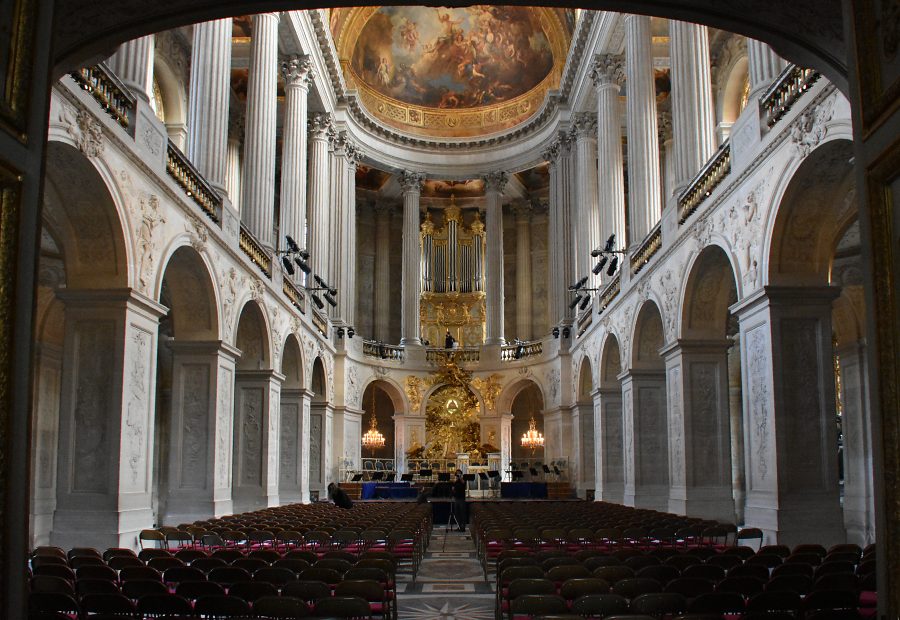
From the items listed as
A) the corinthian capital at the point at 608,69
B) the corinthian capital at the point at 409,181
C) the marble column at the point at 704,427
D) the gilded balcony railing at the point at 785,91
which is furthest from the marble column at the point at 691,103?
the corinthian capital at the point at 409,181

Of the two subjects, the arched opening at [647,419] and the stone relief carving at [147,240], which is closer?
the stone relief carving at [147,240]

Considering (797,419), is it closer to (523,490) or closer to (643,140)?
(643,140)

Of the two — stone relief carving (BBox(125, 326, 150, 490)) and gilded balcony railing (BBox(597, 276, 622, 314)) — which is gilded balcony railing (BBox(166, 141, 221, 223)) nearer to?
stone relief carving (BBox(125, 326, 150, 490))

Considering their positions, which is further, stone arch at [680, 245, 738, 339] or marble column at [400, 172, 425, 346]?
marble column at [400, 172, 425, 346]

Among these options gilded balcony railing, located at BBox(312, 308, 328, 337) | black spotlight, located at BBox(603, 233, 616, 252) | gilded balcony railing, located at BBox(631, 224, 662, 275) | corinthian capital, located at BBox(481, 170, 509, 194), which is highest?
corinthian capital, located at BBox(481, 170, 509, 194)

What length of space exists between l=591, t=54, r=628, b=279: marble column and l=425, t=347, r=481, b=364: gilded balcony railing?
11.6 metres

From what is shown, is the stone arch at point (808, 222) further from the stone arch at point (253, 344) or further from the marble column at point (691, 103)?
the stone arch at point (253, 344)

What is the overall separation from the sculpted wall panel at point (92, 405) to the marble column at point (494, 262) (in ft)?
93.4

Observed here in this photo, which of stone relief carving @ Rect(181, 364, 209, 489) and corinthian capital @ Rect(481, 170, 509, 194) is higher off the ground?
corinthian capital @ Rect(481, 170, 509, 194)

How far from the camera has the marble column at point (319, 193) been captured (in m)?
33.9

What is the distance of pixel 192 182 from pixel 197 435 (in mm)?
5455

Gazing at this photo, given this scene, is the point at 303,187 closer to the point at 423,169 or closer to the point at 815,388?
the point at 423,169

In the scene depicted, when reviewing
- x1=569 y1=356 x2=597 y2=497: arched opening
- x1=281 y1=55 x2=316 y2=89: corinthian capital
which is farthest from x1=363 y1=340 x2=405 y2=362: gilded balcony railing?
x1=281 y1=55 x2=316 y2=89: corinthian capital

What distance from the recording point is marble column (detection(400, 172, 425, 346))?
4181 centimetres
